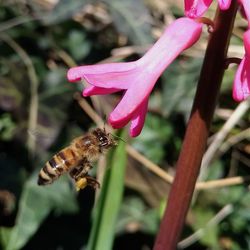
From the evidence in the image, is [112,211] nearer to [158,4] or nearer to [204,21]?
[204,21]

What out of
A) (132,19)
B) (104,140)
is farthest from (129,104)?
(132,19)

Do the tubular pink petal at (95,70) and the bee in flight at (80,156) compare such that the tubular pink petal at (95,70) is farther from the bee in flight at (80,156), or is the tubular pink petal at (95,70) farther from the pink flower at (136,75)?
the bee in flight at (80,156)

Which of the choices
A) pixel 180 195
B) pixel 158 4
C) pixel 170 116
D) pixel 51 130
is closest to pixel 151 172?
pixel 170 116

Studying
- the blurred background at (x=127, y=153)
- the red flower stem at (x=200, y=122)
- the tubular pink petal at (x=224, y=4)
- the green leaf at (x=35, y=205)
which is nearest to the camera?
the tubular pink petal at (x=224, y=4)

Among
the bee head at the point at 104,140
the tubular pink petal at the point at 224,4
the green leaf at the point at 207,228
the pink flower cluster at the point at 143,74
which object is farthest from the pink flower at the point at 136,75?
the green leaf at the point at 207,228

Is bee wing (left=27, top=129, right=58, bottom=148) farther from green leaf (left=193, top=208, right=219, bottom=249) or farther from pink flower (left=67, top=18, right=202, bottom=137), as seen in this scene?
pink flower (left=67, top=18, right=202, bottom=137)

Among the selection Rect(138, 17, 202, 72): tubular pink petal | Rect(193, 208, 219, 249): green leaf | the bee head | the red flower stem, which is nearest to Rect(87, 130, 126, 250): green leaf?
the bee head

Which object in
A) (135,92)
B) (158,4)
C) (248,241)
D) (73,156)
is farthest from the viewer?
(158,4)

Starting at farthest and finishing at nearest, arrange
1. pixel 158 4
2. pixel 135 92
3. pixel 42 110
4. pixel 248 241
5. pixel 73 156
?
pixel 158 4 → pixel 42 110 → pixel 248 241 → pixel 73 156 → pixel 135 92
